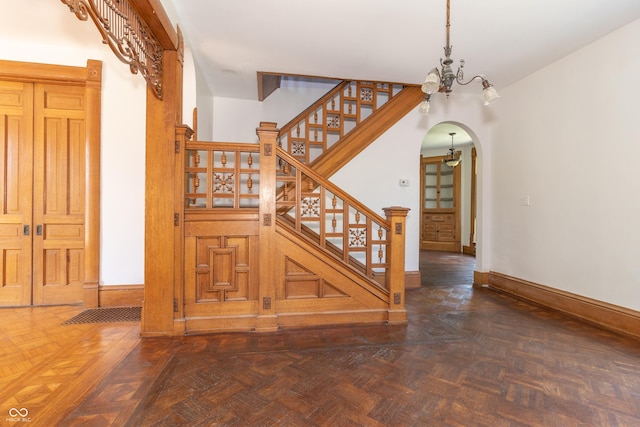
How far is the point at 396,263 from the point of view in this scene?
3.23m

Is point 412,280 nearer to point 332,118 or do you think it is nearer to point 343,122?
point 343,122

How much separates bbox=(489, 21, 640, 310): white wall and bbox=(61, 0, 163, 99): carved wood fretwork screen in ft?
15.4

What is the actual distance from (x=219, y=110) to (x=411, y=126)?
3318 mm

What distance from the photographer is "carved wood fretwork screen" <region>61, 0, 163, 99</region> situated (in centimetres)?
183

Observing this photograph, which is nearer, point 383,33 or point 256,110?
point 383,33

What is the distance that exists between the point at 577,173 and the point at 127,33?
4835mm

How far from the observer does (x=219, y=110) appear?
510 centimetres

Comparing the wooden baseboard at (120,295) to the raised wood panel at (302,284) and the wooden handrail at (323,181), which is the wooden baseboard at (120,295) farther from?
the wooden handrail at (323,181)

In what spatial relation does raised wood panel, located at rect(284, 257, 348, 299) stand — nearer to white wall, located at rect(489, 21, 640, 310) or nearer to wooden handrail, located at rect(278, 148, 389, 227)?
wooden handrail, located at rect(278, 148, 389, 227)

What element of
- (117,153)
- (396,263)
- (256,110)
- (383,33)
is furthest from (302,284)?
(256,110)

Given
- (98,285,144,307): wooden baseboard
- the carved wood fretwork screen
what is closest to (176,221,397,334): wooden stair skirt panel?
(98,285,144,307): wooden baseboard

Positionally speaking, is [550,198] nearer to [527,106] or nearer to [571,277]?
[571,277]

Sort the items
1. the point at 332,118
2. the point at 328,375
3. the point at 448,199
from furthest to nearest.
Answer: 1. the point at 448,199
2. the point at 332,118
3. the point at 328,375

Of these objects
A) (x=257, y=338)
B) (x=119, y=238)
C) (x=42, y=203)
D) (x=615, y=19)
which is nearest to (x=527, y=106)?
(x=615, y=19)
